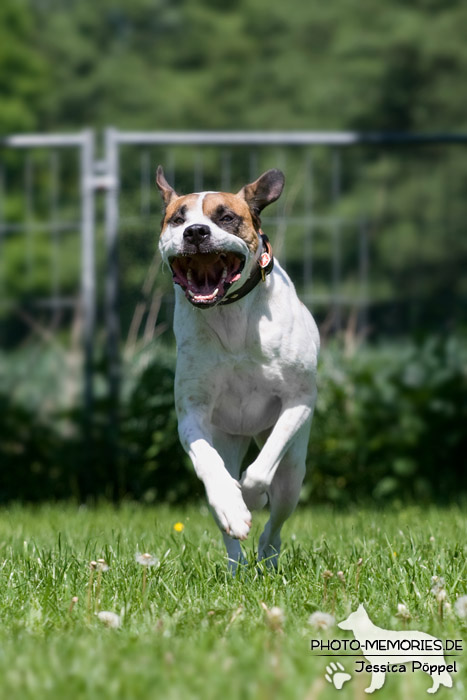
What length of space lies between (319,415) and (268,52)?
19038mm

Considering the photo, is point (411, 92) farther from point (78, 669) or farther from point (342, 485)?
point (78, 669)

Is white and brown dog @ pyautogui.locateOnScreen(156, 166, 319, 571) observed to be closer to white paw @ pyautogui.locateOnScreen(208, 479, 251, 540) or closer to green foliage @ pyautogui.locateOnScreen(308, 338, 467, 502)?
white paw @ pyautogui.locateOnScreen(208, 479, 251, 540)

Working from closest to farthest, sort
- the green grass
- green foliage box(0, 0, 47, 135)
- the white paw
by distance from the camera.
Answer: the green grass → the white paw → green foliage box(0, 0, 47, 135)

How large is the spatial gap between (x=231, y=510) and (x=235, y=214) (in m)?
1.00

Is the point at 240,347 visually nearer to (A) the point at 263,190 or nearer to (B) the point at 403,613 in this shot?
(A) the point at 263,190

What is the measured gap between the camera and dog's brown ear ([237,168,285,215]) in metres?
3.63

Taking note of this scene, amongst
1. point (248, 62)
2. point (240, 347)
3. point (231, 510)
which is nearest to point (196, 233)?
point (240, 347)

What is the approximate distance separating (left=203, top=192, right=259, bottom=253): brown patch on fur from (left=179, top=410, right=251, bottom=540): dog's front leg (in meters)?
0.61

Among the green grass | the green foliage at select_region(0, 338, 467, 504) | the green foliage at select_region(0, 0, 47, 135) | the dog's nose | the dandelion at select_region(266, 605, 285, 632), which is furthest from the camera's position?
the green foliage at select_region(0, 0, 47, 135)

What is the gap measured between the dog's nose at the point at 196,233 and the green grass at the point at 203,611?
100cm

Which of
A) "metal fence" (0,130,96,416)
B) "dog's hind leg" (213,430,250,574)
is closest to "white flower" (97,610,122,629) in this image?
"dog's hind leg" (213,430,250,574)

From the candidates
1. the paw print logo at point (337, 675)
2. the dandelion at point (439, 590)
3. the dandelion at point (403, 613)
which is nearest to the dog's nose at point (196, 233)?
the dandelion at point (439, 590)

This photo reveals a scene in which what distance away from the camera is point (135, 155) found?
24.0ft

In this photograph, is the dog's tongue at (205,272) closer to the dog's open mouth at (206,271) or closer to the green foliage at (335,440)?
the dog's open mouth at (206,271)
